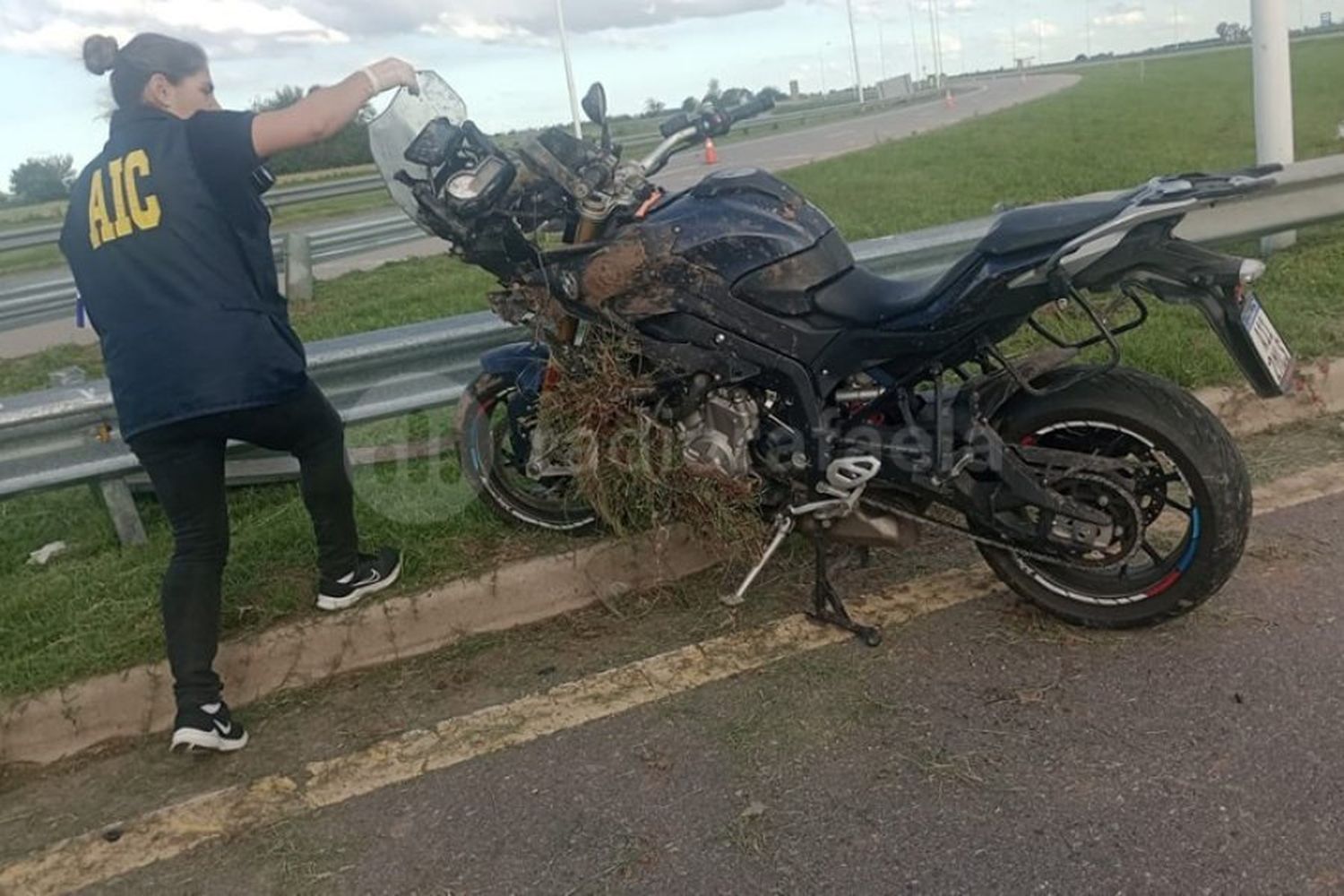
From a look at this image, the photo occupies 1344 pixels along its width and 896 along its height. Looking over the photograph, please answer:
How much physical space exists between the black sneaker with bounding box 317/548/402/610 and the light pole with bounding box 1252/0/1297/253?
541 centimetres

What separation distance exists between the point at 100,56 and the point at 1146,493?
10.4 feet

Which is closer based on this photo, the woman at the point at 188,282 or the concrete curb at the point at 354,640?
the woman at the point at 188,282

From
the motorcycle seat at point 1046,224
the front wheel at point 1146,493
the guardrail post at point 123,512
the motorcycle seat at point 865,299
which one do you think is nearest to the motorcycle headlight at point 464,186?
the motorcycle seat at point 865,299

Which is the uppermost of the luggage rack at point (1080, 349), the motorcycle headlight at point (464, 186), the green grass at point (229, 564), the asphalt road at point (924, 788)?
the motorcycle headlight at point (464, 186)

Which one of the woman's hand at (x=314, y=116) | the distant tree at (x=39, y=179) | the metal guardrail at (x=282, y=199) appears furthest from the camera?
the distant tree at (x=39, y=179)

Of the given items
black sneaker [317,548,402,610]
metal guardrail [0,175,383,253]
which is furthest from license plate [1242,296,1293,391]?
metal guardrail [0,175,383,253]

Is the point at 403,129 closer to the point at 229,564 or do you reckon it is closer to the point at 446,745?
the point at 229,564

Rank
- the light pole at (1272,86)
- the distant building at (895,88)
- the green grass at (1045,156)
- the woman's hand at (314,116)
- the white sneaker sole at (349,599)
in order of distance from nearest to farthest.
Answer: the woman's hand at (314,116)
the white sneaker sole at (349,599)
the light pole at (1272,86)
the green grass at (1045,156)
the distant building at (895,88)

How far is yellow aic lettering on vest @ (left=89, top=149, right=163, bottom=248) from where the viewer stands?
10.3ft

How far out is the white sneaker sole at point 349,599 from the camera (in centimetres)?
369

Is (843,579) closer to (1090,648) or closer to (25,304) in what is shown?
(1090,648)

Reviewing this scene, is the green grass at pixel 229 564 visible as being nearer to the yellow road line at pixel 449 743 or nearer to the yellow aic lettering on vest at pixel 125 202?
the yellow road line at pixel 449 743

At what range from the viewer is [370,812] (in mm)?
2859

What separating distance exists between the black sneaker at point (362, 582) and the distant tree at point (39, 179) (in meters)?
17.5
